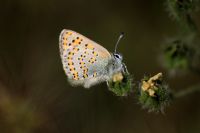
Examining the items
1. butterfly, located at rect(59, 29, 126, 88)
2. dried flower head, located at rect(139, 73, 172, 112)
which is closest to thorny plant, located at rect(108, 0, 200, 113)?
dried flower head, located at rect(139, 73, 172, 112)

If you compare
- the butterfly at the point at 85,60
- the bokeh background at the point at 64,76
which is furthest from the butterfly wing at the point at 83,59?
the bokeh background at the point at 64,76

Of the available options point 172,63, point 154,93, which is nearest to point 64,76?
point 172,63

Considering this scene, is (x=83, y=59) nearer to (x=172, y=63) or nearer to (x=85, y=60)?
(x=85, y=60)

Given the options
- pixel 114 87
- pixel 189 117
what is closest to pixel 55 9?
pixel 189 117

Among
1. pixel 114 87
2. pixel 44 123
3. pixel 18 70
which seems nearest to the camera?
pixel 114 87

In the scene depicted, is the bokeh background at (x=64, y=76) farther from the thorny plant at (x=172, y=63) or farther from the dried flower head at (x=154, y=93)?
the dried flower head at (x=154, y=93)

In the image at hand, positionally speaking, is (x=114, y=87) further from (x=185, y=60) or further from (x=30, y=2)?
(x=30, y=2)

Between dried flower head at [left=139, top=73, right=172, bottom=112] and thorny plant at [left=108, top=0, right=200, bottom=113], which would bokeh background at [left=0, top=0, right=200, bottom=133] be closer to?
thorny plant at [left=108, top=0, right=200, bottom=113]
